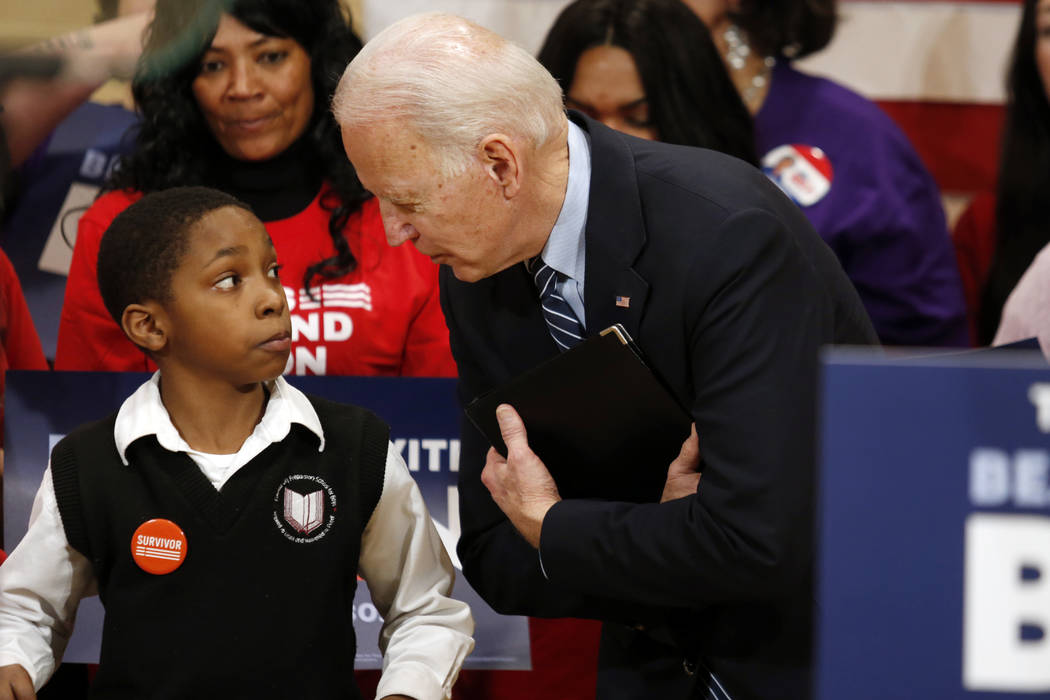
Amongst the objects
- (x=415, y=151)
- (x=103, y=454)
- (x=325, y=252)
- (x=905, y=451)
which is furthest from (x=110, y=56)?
(x=905, y=451)

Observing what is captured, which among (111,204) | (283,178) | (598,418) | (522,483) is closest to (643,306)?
(598,418)

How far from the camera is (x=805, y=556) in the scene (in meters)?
1.58

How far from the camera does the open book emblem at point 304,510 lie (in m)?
1.90

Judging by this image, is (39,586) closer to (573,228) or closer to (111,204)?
(573,228)

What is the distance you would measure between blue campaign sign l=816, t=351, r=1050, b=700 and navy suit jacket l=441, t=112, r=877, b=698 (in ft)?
1.51

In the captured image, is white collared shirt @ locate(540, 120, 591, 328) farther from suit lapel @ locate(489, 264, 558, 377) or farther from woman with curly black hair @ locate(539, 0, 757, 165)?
woman with curly black hair @ locate(539, 0, 757, 165)

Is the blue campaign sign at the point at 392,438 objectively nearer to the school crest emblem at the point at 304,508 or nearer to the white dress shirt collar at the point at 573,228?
the school crest emblem at the point at 304,508

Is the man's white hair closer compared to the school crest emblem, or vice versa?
the man's white hair

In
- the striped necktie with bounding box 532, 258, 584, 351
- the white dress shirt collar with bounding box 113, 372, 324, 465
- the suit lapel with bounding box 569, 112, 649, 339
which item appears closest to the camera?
the suit lapel with bounding box 569, 112, 649, 339

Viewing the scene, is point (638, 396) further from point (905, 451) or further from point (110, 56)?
point (110, 56)

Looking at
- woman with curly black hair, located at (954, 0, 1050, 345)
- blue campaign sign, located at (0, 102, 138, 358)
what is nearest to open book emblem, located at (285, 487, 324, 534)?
blue campaign sign, located at (0, 102, 138, 358)

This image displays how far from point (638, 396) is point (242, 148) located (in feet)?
4.49

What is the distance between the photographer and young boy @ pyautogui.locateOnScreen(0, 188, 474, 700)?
72.7 inches

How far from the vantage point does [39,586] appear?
1865 millimetres
